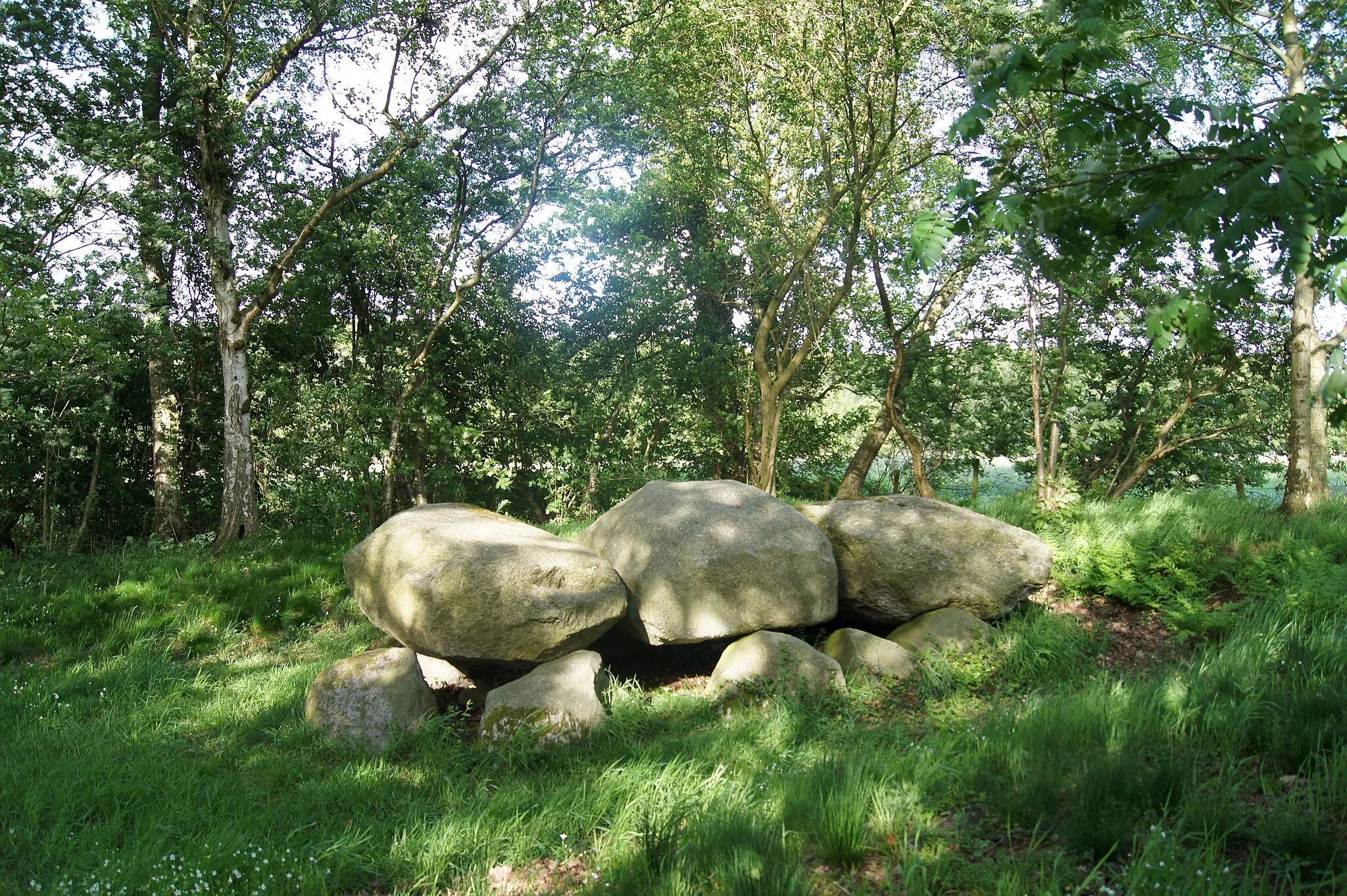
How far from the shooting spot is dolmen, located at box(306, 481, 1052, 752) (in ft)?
18.4

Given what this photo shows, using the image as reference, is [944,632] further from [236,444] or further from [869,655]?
[236,444]

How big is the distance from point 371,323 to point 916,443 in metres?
8.09

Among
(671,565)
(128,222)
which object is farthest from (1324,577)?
(128,222)

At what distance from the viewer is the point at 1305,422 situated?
8.56 metres

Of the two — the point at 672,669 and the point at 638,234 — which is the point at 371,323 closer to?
the point at 638,234

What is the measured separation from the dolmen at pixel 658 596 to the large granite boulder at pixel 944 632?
1 centimetres

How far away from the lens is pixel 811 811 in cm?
338

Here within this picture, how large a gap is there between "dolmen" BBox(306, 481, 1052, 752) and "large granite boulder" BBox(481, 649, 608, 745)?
0.03 feet

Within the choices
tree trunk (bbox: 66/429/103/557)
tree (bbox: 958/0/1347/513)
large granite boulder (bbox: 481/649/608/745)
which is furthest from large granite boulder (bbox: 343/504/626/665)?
tree trunk (bbox: 66/429/103/557)

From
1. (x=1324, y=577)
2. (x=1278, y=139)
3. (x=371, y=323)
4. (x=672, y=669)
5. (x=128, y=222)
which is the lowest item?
(x=672, y=669)

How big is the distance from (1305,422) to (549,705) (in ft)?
27.8

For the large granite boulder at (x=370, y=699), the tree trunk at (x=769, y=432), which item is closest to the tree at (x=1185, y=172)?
the large granite boulder at (x=370, y=699)

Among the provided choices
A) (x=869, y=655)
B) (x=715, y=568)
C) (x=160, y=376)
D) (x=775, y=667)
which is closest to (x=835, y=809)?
(x=775, y=667)

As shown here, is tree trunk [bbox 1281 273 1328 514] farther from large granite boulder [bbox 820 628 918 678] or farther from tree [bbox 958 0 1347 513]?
tree [bbox 958 0 1347 513]
